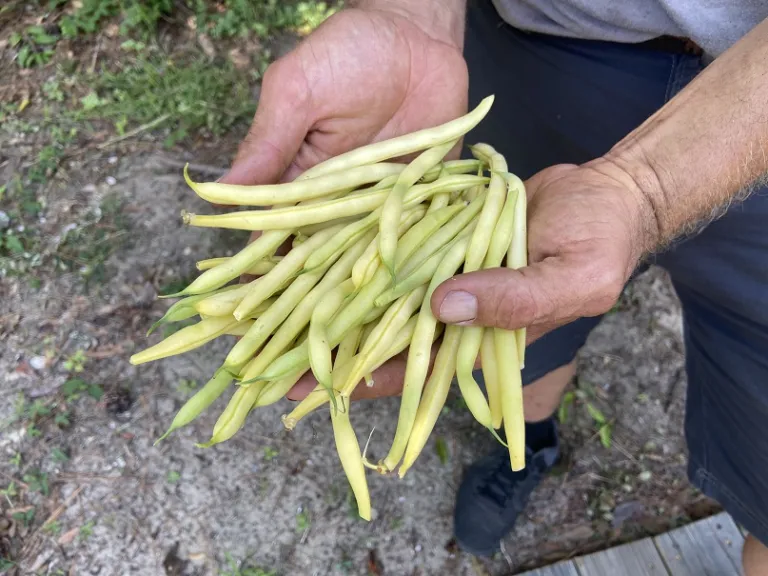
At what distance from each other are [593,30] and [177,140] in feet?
7.60

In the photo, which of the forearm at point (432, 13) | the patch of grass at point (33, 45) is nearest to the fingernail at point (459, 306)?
the forearm at point (432, 13)

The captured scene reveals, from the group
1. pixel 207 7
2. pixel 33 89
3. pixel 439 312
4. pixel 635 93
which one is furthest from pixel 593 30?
pixel 33 89

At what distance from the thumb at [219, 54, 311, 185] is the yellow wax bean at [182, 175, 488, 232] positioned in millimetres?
180

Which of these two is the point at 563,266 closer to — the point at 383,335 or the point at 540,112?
the point at 383,335

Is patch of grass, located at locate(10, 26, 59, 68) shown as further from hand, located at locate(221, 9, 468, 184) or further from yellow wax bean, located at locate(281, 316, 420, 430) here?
yellow wax bean, located at locate(281, 316, 420, 430)

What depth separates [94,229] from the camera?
317cm

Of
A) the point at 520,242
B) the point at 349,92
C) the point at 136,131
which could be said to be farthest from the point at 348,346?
the point at 136,131

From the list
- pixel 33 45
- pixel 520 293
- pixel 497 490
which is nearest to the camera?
pixel 520 293

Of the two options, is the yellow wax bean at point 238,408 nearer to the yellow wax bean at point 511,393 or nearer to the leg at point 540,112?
the yellow wax bean at point 511,393

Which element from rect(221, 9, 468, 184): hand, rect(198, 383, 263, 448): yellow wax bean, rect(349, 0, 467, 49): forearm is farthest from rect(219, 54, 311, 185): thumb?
rect(198, 383, 263, 448): yellow wax bean

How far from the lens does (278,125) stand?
1871 mm

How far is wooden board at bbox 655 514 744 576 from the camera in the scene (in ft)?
8.74

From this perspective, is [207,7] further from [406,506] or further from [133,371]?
[406,506]

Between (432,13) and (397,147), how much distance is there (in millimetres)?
628
